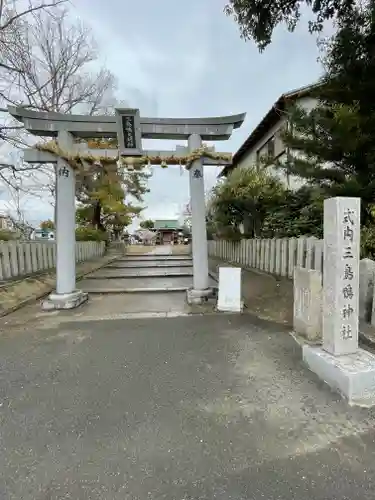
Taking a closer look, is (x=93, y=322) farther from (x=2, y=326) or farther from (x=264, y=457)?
(x=264, y=457)

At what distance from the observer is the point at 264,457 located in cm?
205

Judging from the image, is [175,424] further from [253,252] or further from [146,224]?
[146,224]

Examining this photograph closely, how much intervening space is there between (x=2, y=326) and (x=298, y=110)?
7438 millimetres

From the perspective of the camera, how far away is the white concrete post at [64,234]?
592 centimetres

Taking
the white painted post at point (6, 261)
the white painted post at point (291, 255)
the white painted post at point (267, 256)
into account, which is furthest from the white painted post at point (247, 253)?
the white painted post at point (6, 261)

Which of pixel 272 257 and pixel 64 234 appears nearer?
pixel 64 234

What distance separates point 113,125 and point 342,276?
493 cm

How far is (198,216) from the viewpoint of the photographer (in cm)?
632

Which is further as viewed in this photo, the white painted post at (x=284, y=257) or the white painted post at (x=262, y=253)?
the white painted post at (x=262, y=253)

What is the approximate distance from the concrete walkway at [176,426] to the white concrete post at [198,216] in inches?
96.1

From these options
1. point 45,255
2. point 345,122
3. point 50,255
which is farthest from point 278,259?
point 50,255

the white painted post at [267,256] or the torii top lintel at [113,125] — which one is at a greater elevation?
the torii top lintel at [113,125]

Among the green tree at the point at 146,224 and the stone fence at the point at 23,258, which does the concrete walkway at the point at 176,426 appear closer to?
the stone fence at the point at 23,258

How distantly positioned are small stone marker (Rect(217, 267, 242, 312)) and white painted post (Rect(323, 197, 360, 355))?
247 cm
